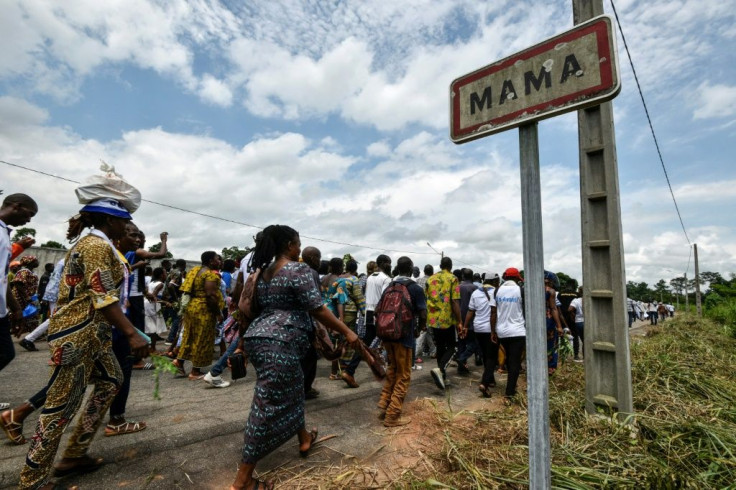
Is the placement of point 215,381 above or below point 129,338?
below

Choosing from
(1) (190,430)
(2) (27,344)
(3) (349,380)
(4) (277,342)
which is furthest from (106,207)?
(2) (27,344)

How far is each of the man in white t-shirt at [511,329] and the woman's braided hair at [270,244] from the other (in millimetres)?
3454

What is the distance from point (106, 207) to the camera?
9.01ft

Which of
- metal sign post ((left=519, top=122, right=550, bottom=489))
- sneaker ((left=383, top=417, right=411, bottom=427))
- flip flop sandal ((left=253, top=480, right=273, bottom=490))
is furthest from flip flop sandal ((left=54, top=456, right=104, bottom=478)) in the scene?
metal sign post ((left=519, top=122, right=550, bottom=489))

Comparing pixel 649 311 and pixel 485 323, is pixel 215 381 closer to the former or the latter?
pixel 485 323

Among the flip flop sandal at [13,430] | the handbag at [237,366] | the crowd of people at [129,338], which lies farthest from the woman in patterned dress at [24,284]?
the handbag at [237,366]

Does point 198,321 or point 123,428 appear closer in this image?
point 123,428

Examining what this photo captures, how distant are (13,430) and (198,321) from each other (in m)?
2.29

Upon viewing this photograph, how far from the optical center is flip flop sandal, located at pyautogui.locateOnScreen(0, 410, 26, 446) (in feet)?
10.1

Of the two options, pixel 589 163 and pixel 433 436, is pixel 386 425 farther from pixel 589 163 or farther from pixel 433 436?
pixel 589 163

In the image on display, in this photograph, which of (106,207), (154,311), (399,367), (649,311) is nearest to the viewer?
(106,207)

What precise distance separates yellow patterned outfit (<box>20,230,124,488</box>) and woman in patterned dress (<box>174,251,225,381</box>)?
254 centimetres

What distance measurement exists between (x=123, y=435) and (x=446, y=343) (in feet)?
14.0

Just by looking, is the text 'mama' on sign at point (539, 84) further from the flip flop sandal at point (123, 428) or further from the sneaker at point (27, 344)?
the sneaker at point (27, 344)
